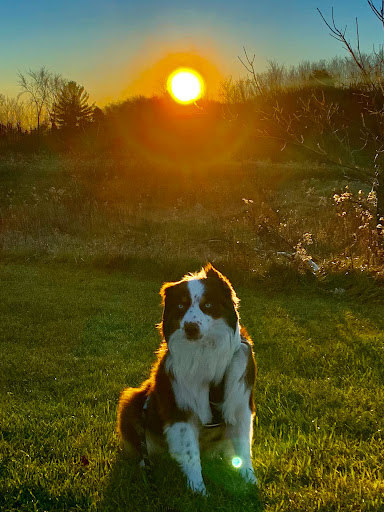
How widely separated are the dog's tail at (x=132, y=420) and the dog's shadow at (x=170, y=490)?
139 mm

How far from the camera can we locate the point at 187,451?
338 cm

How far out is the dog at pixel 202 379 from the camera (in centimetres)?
334

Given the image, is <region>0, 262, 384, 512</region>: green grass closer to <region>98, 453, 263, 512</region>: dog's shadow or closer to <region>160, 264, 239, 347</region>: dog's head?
<region>98, 453, 263, 512</region>: dog's shadow

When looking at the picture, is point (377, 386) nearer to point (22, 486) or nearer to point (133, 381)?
point (133, 381)

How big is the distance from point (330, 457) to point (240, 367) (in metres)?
1.09

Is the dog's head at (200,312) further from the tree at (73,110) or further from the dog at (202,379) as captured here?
the tree at (73,110)

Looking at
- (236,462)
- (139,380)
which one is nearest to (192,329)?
(236,462)

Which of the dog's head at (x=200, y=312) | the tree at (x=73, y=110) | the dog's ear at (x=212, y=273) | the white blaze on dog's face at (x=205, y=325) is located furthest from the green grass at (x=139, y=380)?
the tree at (x=73, y=110)

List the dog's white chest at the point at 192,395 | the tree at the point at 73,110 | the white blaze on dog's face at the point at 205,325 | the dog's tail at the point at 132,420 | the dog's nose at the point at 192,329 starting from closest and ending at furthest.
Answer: the dog's nose at the point at 192,329
the white blaze on dog's face at the point at 205,325
the dog's white chest at the point at 192,395
the dog's tail at the point at 132,420
the tree at the point at 73,110

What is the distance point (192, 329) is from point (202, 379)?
0.41m

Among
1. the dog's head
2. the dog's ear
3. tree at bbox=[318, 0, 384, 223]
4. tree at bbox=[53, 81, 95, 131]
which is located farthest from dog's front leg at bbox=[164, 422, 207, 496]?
tree at bbox=[53, 81, 95, 131]

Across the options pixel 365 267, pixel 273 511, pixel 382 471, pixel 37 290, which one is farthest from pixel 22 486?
pixel 365 267

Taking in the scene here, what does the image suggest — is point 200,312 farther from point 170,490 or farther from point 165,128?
point 165,128

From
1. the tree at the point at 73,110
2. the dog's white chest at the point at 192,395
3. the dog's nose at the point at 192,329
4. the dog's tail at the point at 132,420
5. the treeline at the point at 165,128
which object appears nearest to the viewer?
the dog's nose at the point at 192,329
